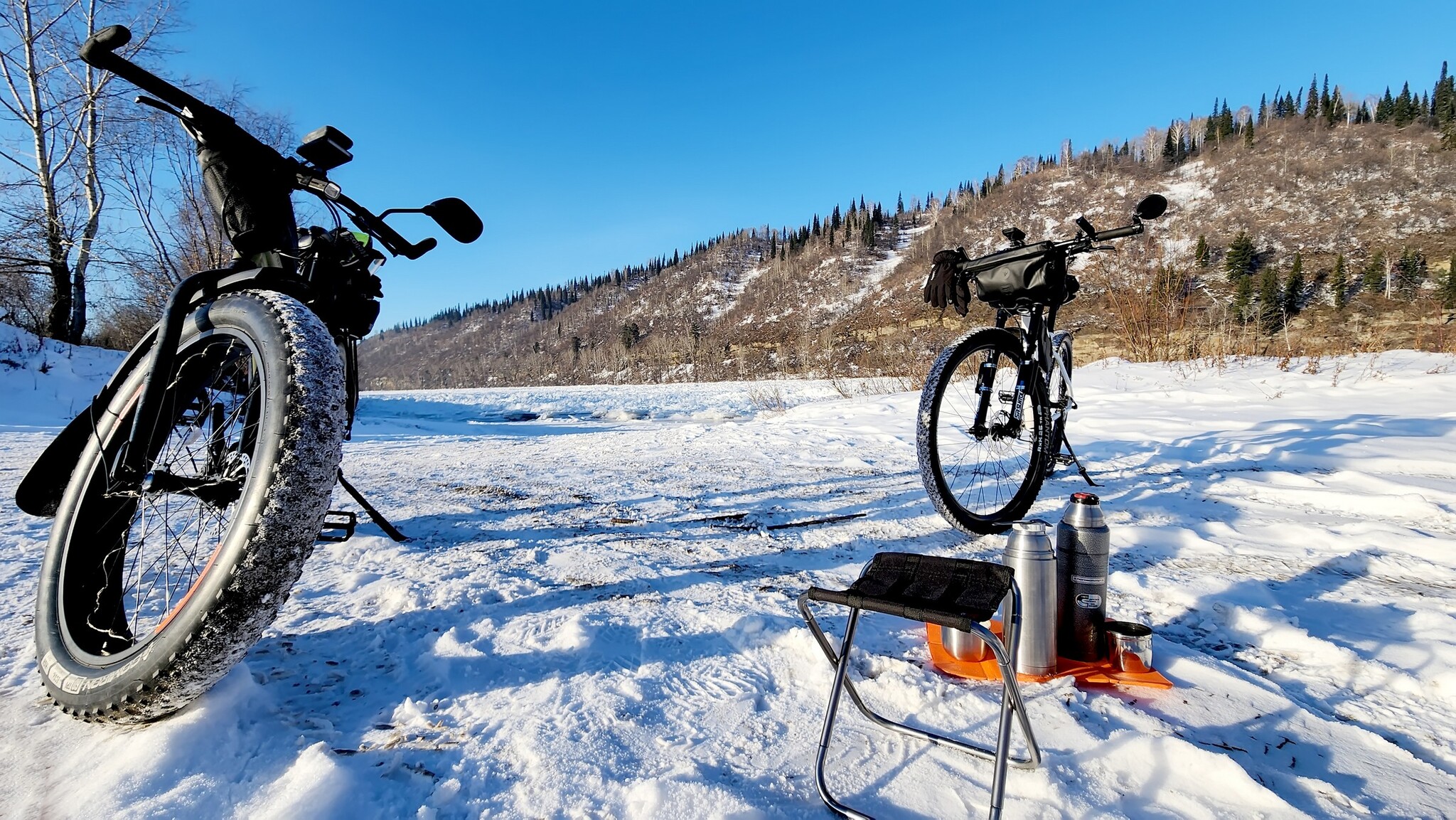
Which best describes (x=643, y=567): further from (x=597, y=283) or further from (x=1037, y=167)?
Result: (x=597, y=283)

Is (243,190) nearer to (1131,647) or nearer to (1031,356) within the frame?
(1131,647)

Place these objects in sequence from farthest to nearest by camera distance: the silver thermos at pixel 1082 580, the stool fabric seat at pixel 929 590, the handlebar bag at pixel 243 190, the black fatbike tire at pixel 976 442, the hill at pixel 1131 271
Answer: the hill at pixel 1131 271, the black fatbike tire at pixel 976 442, the handlebar bag at pixel 243 190, the silver thermos at pixel 1082 580, the stool fabric seat at pixel 929 590

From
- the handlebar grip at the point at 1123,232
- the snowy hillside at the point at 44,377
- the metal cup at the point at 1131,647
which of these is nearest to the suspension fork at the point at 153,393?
the metal cup at the point at 1131,647

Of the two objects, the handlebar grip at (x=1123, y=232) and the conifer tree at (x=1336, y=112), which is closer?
the handlebar grip at (x=1123, y=232)

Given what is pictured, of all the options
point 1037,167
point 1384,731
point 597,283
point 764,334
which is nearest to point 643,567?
point 1384,731

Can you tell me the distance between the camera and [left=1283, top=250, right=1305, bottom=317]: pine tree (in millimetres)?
42634

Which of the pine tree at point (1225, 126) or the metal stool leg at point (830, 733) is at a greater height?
the pine tree at point (1225, 126)

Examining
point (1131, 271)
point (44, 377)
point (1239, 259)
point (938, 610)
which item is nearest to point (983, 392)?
point (938, 610)

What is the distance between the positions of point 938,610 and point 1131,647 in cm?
85

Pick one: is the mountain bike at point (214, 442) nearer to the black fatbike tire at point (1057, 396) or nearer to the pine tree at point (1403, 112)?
the black fatbike tire at point (1057, 396)

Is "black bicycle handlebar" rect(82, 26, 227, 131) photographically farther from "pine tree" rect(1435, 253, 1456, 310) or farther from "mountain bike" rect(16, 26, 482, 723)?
"pine tree" rect(1435, 253, 1456, 310)

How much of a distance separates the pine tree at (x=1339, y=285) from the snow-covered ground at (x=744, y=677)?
180ft

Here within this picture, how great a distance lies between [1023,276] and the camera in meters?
3.10

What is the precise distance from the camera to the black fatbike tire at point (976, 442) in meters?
2.77
